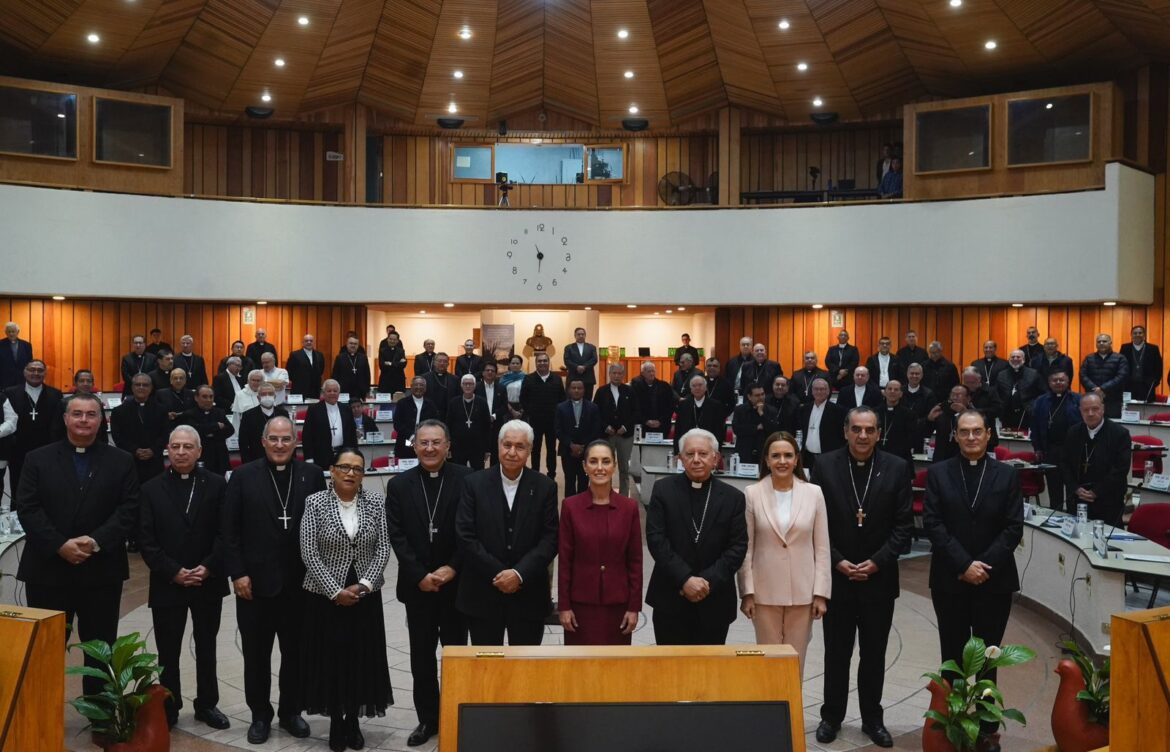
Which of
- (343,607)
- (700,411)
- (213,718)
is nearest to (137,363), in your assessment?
(700,411)

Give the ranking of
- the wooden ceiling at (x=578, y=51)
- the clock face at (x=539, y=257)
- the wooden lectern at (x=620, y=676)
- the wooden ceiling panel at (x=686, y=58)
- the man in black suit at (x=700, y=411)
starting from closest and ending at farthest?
the wooden lectern at (x=620, y=676) → the man in black suit at (x=700, y=411) → the wooden ceiling at (x=578, y=51) → the wooden ceiling panel at (x=686, y=58) → the clock face at (x=539, y=257)

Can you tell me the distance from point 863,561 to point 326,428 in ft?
18.3

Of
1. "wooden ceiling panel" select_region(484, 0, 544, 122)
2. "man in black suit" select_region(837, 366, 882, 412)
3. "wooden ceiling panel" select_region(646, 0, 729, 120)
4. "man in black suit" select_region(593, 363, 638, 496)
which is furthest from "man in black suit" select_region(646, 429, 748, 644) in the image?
"wooden ceiling panel" select_region(484, 0, 544, 122)

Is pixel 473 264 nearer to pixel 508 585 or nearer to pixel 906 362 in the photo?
pixel 906 362

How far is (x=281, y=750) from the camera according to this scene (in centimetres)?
460

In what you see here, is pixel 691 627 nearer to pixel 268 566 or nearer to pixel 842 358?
pixel 268 566

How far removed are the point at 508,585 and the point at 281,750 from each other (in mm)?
1256

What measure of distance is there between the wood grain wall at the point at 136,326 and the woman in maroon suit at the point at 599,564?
39.1ft

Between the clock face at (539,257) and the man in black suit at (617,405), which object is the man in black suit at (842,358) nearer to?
the man in black suit at (617,405)

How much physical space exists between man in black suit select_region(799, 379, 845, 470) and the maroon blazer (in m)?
4.80

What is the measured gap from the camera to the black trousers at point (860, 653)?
477 centimetres

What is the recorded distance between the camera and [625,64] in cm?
1488

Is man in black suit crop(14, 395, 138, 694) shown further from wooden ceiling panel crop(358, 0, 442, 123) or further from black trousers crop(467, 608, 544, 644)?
wooden ceiling panel crop(358, 0, 442, 123)

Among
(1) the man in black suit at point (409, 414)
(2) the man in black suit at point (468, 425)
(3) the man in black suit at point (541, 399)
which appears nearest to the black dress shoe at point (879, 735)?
(2) the man in black suit at point (468, 425)
